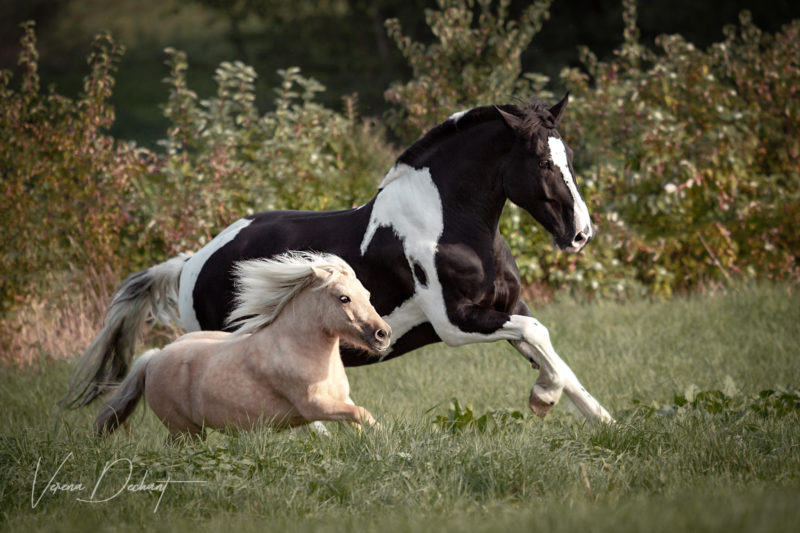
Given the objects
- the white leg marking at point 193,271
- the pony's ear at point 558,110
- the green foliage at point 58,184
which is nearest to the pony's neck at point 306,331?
the white leg marking at point 193,271

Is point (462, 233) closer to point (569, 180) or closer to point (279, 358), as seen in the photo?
point (569, 180)

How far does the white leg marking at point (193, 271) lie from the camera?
5.47 meters

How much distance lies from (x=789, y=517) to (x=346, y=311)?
2.11m

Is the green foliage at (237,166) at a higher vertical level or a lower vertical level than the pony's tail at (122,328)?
higher

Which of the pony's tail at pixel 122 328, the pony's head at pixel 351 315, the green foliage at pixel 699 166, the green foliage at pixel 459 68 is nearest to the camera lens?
the pony's head at pixel 351 315

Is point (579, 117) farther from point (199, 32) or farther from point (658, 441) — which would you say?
point (199, 32)

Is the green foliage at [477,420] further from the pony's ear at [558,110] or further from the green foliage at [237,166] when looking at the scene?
the green foliage at [237,166]

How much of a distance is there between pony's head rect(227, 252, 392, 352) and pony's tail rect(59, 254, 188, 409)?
1480 mm

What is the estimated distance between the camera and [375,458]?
12.4 ft

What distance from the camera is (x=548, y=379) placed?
4.50 meters

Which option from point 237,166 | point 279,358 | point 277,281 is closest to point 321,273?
point 277,281

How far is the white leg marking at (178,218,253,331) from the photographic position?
5.47 meters

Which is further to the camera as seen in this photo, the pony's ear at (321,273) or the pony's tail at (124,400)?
the pony's tail at (124,400)

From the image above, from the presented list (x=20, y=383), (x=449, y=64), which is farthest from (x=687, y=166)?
(x=20, y=383)
